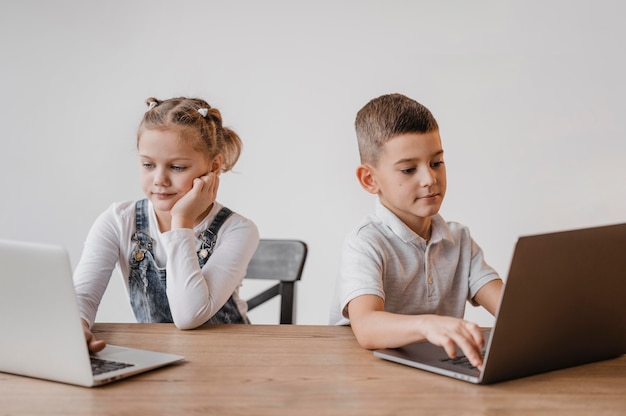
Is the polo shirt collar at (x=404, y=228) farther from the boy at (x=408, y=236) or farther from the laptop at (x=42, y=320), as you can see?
the laptop at (x=42, y=320)

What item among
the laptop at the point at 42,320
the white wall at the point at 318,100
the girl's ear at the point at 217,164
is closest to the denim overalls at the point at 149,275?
the girl's ear at the point at 217,164

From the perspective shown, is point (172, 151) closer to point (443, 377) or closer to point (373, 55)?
point (443, 377)

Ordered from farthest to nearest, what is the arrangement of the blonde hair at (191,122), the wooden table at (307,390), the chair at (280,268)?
the chair at (280,268) → the blonde hair at (191,122) → the wooden table at (307,390)

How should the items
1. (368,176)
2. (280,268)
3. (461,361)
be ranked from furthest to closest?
1. (280,268)
2. (368,176)
3. (461,361)

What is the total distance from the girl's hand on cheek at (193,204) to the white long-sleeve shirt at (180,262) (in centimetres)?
3

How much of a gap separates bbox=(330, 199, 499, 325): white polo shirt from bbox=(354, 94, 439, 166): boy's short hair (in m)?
0.13

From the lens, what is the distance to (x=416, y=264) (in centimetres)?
162

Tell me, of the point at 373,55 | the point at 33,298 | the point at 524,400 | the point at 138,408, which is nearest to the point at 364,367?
the point at 524,400

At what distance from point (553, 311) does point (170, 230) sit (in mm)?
891

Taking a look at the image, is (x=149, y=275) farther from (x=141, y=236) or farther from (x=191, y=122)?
(x=191, y=122)

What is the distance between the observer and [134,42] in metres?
3.18

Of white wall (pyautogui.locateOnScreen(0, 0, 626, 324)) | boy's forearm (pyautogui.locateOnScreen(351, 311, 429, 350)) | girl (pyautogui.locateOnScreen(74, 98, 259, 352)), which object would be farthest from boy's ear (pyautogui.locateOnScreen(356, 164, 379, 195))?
white wall (pyautogui.locateOnScreen(0, 0, 626, 324))

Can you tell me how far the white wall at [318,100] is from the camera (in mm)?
3086

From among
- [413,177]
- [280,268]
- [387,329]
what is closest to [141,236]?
[280,268]
